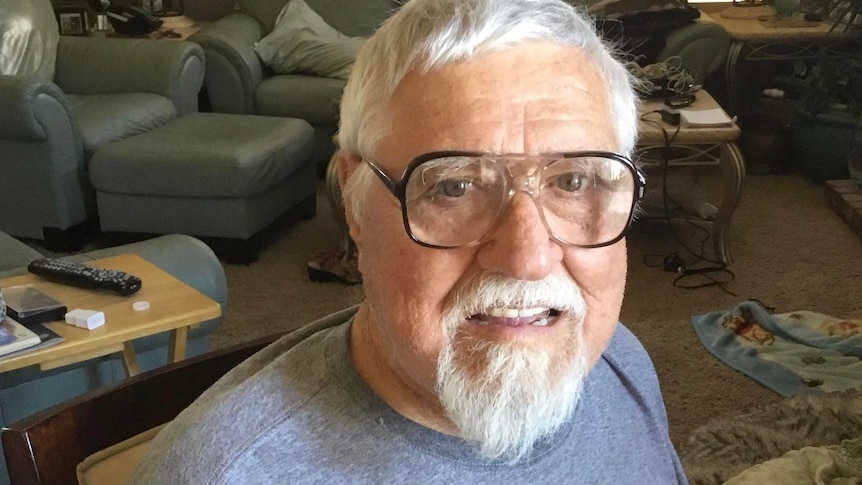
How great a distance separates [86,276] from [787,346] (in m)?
1.89

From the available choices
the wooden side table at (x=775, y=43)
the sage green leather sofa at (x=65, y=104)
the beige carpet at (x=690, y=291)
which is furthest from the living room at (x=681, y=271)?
the wooden side table at (x=775, y=43)

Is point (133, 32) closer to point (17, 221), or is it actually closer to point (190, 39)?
point (190, 39)

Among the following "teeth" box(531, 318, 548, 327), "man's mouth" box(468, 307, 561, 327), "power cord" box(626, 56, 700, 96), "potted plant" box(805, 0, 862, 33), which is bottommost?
"power cord" box(626, 56, 700, 96)

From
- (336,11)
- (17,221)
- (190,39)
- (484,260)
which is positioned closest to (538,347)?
(484,260)

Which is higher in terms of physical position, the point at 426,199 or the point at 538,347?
the point at 426,199

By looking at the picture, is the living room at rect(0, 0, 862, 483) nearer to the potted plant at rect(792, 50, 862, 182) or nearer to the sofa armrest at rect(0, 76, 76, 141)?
the potted plant at rect(792, 50, 862, 182)

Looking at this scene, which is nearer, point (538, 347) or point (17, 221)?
point (538, 347)

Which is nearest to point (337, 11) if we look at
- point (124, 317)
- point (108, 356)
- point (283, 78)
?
point (283, 78)

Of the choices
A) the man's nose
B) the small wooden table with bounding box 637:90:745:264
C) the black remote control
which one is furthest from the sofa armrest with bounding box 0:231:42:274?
the small wooden table with bounding box 637:90:745:264

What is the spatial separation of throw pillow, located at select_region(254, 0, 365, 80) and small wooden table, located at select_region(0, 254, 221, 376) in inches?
91.9

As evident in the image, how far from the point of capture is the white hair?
2.56 feet

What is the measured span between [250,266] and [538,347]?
2512mm

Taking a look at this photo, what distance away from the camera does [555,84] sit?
31.5 inches

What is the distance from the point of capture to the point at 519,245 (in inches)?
30.2
